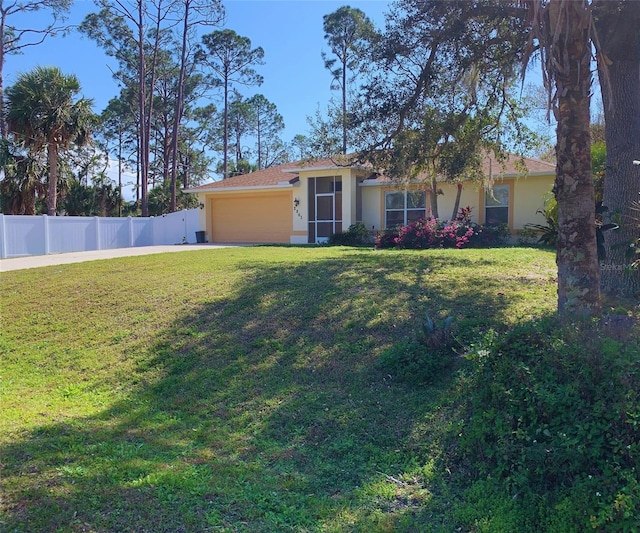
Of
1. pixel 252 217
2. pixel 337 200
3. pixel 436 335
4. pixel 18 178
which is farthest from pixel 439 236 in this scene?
pixel 18 178

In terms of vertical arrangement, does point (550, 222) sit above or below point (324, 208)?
below

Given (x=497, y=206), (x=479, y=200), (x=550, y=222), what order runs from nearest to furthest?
(x=550, y=222) < (x=497, y=206) < (x=479, y=200)

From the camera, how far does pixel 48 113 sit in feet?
70.4

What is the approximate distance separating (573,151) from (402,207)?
15.2 meters

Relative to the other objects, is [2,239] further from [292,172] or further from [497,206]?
[497,206]

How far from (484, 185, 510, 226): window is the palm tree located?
17683mm

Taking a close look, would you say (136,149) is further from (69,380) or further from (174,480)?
(174,480)

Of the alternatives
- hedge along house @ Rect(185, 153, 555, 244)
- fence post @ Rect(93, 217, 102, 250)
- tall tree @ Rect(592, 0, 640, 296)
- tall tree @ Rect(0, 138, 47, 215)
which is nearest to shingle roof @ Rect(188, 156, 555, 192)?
hedge along house @ Rect(185, 153, 555, 244)

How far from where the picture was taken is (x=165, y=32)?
33594mm

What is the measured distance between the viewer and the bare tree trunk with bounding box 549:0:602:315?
468cm

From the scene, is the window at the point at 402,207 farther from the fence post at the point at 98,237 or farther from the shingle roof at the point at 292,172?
the fence post at the point at 98,237

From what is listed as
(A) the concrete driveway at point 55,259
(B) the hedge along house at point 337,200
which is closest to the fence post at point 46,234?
(A) the concrete driveway at point 55,259

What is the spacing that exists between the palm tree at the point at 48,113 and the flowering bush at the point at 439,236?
1505 cm

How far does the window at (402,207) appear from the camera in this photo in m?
19.4
